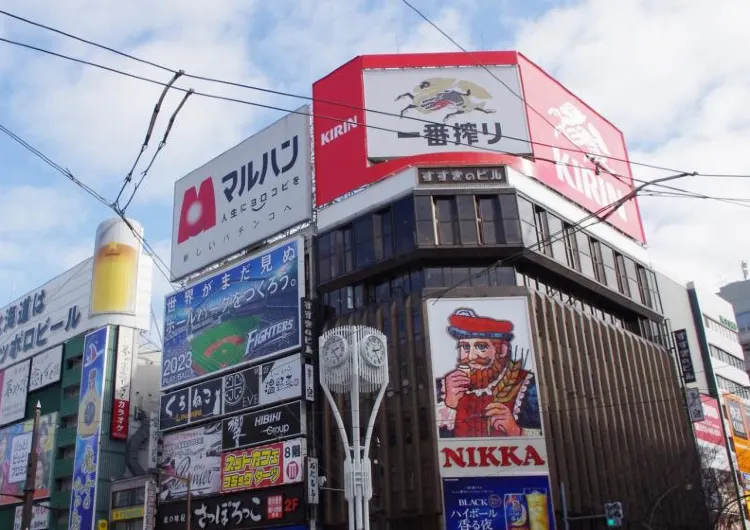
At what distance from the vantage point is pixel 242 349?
51656 mm

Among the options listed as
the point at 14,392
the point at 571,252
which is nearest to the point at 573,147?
the point at 571,252

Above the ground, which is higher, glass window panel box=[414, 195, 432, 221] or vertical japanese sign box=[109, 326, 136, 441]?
glass window panel box=[414, 195, 432, 221]

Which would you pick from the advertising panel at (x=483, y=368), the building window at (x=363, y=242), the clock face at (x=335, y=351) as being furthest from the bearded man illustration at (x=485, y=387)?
the clock face at (x=335, y=351)

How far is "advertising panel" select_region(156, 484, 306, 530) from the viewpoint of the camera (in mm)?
45344

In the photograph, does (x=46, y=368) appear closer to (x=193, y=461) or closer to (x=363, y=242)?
(x=193, y=461)

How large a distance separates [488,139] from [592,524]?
74.5 ft

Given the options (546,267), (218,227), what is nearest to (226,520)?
(218,227)

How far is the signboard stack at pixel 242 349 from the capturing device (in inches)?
1866

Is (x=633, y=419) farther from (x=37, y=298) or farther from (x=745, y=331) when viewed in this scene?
(x=745, y=331)

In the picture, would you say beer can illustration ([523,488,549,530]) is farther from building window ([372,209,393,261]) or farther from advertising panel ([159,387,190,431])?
advertising panel ([159,387,190,431])

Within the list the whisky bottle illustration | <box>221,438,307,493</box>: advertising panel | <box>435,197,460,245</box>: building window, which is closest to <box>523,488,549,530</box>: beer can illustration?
<box>221,438,307,493</box>: advertising panel

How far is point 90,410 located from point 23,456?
35.4ft

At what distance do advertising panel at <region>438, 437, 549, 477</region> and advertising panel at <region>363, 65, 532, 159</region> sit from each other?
688 inches

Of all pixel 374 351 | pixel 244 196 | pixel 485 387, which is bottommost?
pixel 374 351
